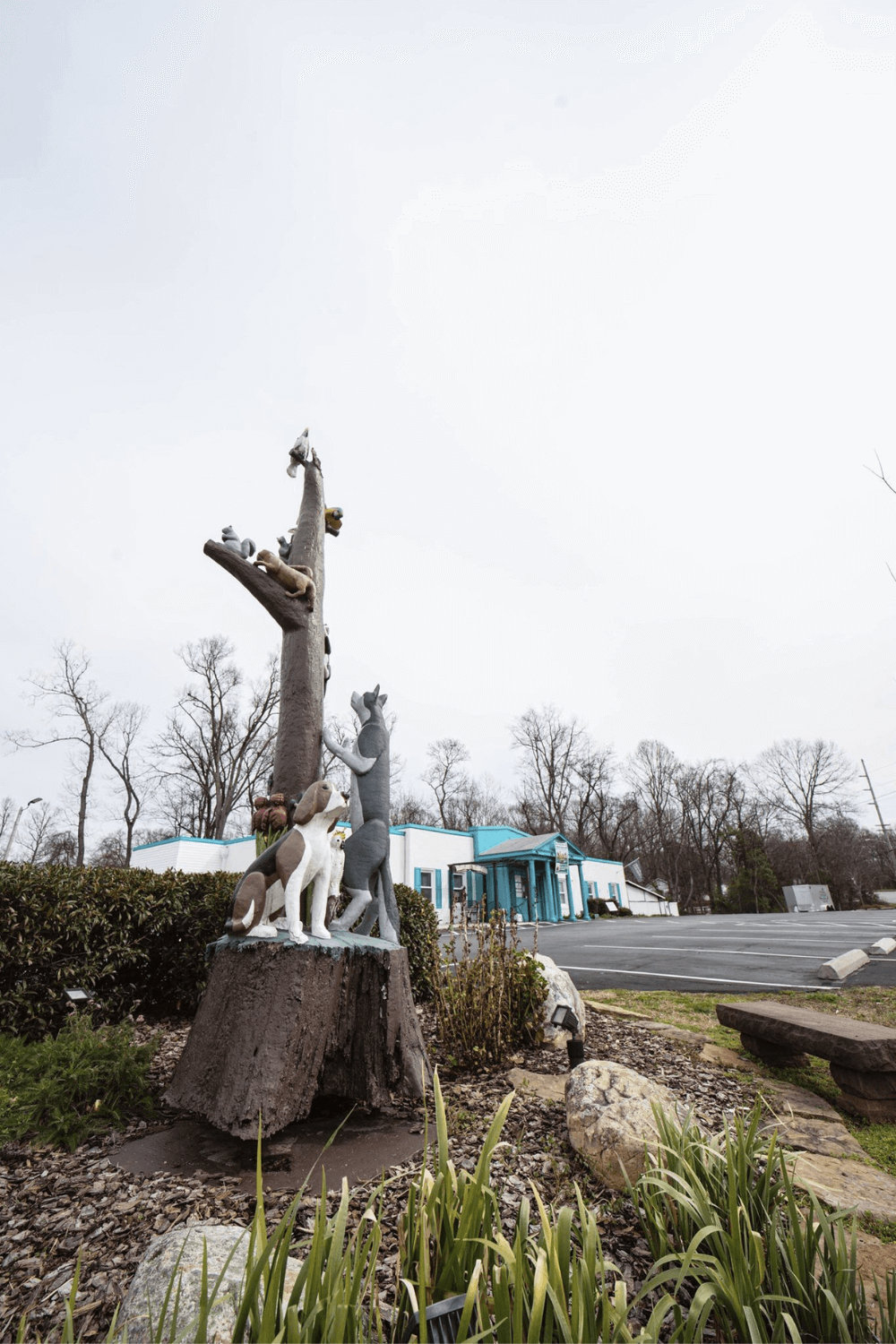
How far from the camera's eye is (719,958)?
34.3 feet

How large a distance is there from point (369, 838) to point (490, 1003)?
5.01ft

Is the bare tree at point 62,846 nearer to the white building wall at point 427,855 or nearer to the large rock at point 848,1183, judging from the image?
the white building wall at point 427,855

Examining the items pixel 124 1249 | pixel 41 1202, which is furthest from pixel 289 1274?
pixel 41 1202

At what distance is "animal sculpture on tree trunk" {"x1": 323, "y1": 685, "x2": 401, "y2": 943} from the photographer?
4227 mm

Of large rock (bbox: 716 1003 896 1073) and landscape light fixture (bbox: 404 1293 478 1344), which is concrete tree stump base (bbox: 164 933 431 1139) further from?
large rock (bbox: 716 1003 896 1073)

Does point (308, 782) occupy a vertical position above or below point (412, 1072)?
above

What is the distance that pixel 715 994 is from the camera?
7066mm

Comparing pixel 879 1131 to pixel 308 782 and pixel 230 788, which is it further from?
pixel 230 788

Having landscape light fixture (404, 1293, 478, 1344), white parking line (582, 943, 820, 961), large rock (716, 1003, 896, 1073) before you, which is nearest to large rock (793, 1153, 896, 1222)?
large rock (716, 1003, 896, 1073)

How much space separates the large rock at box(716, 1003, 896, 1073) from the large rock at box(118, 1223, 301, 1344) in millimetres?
3265

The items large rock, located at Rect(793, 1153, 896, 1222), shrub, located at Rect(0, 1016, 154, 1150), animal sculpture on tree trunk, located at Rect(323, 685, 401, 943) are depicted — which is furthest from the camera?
animal sculpture on tree trunk, located at Rect(323, 685, 401, 943)

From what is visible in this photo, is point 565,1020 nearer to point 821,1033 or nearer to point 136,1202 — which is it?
point 821,1033

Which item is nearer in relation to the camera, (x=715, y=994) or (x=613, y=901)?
(x=715, y=994)

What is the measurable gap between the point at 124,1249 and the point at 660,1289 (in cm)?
182
